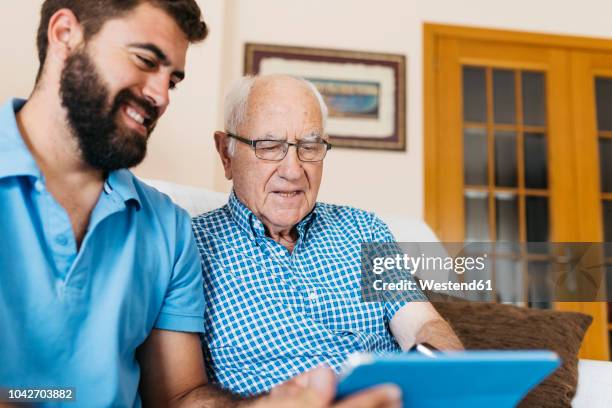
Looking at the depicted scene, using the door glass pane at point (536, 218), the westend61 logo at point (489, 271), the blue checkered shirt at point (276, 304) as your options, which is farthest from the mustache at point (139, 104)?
the door glass pane at point (536, 218)

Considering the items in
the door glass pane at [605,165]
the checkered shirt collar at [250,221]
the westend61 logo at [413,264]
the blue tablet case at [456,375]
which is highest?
the door glass pane at [605,165]

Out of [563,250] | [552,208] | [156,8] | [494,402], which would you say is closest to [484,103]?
Answer: [552,208]

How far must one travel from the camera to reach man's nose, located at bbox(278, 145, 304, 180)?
146cm

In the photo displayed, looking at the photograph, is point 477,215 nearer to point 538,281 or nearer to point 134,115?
point 538,281

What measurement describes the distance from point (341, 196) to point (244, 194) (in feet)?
5.97

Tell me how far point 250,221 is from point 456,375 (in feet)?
2.96

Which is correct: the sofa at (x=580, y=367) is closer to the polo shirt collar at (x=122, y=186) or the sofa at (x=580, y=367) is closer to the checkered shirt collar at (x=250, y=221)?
the checkered shirt collar at (x=250, y=221)

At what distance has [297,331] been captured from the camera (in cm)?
130

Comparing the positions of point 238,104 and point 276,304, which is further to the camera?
point 238,104

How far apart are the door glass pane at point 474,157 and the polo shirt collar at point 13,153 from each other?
2.95 m

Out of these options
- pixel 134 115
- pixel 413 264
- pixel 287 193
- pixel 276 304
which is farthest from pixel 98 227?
pixel 413 264

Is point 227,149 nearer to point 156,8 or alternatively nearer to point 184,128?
point 156,8

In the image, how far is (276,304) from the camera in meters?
1.31

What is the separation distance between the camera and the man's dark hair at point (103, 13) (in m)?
0.99
